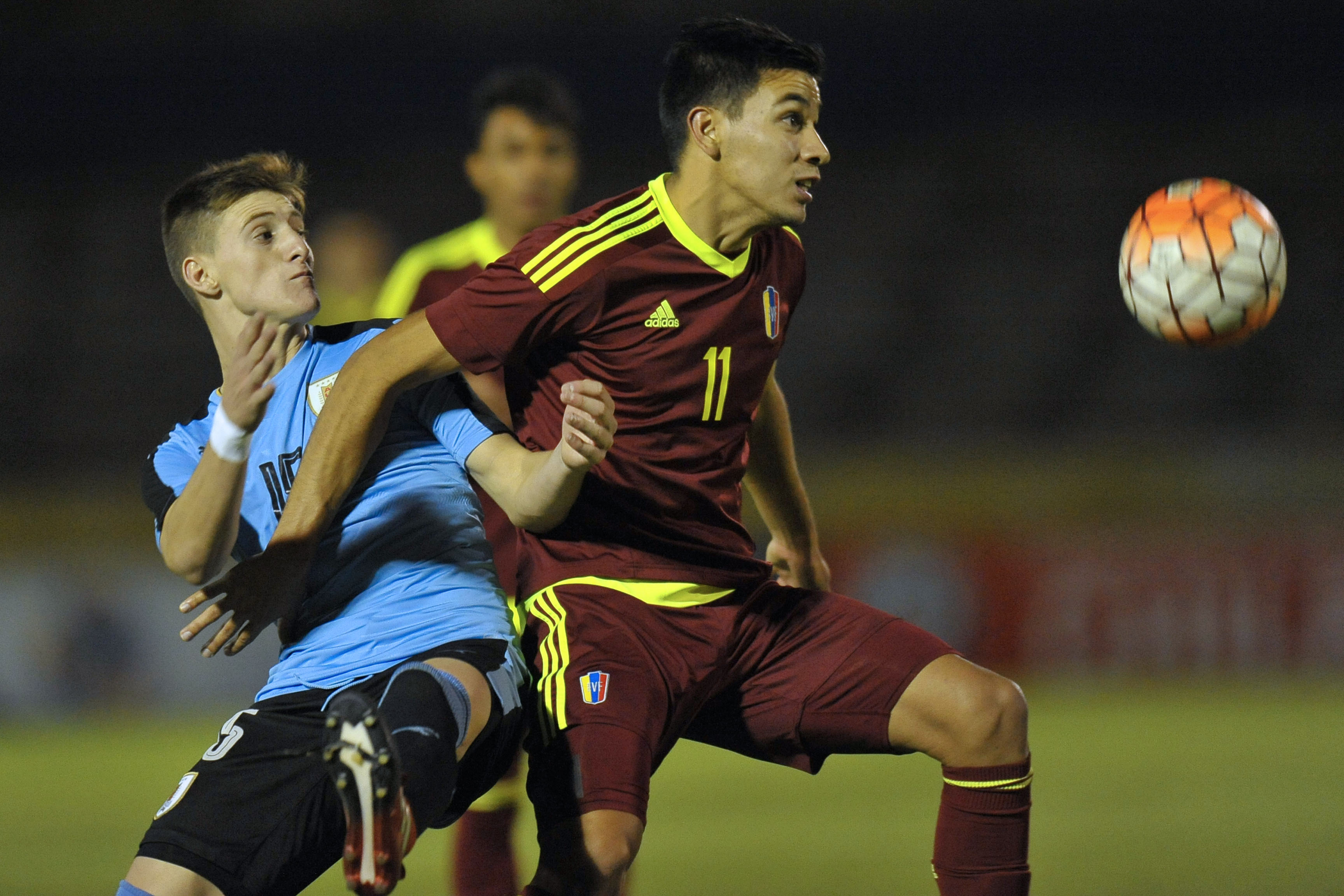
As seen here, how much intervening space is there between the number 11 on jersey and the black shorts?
2.60 feet

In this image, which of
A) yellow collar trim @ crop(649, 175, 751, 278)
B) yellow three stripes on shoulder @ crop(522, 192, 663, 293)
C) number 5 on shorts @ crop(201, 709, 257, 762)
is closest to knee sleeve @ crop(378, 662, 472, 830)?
number 5 on shorts @ crop(201, 709, 257, 762)

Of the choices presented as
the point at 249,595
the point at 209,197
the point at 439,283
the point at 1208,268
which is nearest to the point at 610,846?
the point at 249,595

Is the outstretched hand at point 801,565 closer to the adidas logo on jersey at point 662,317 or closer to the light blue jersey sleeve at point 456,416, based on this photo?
the adidas logo on jersey at point 662,317

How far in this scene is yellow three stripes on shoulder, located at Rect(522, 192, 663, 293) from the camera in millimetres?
3254

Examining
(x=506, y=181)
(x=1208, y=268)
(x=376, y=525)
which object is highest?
(x=506, y=181)

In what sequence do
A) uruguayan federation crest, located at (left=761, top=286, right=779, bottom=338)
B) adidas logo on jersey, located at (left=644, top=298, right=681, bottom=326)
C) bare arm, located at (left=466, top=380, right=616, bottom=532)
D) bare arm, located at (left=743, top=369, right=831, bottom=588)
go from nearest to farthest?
bare arm, located at (left=466, top=380, right=616, bottom=532), adidas logo on jersey, located at (left=644, top=298, right=681, bottom=326), uruguayan federation crest, located at (left=761, top=286, right=779, bottom=338), bare arm, located at (left=743, top=369, right=831, bottom=588)

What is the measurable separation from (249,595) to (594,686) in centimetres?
73

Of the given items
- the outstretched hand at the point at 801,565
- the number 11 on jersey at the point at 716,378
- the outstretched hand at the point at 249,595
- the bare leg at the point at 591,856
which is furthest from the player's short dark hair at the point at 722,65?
the bare leg at the point at 591,856

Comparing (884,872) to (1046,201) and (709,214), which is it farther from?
(1046,201)

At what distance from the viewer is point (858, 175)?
1555cm

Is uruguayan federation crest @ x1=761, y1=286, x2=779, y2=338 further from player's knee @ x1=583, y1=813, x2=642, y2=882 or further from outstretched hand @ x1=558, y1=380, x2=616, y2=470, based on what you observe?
player's knee @ x1=583, y1=813, x2=642, y2=882

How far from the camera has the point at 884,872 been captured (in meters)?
5.02

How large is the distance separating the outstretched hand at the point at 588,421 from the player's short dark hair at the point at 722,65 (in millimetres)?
921

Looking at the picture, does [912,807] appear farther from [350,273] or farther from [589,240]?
[589,240]
